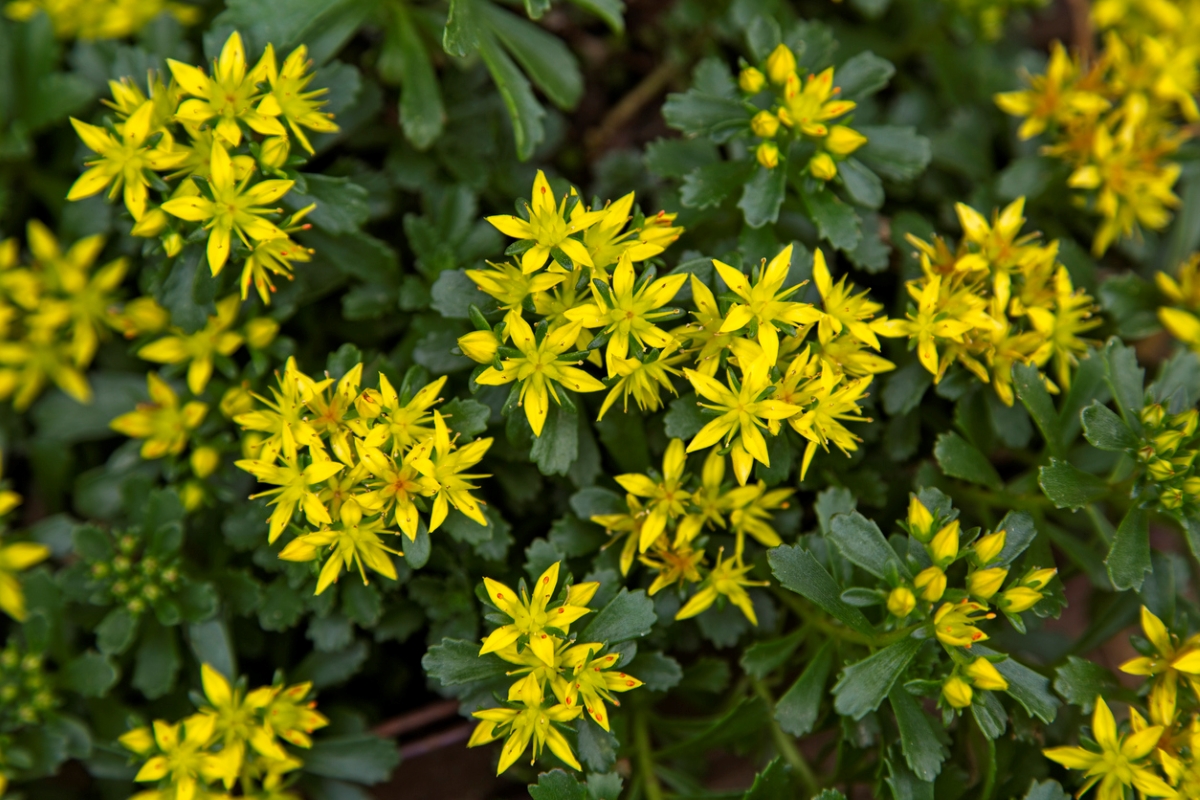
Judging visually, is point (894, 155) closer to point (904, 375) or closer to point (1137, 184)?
point (904, 375)

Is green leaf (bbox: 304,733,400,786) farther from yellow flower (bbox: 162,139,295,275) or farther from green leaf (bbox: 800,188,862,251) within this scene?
green leaf (bbox: 800,188,862,251)

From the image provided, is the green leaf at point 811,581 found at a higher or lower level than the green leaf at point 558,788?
higher

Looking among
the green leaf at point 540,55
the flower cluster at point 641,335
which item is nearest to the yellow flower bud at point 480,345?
the flower cluster at point 641,335

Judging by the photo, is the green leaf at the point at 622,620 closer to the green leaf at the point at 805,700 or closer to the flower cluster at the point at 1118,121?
the green leaf at the point at 805,700

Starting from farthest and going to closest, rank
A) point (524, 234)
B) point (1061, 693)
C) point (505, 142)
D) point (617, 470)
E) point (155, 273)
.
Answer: point (505, 142)
point (617, 470)
point (155, 273)
point (1061, 693)
point (524, 234)

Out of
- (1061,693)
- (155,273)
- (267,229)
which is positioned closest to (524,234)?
(267,229)

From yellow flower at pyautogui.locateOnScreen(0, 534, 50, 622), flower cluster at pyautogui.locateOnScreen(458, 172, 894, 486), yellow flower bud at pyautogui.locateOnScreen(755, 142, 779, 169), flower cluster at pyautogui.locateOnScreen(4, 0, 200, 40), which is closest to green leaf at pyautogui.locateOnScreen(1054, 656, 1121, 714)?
flower cluster at pyautogui.locateOnScreen(458, 172, 894, 486)

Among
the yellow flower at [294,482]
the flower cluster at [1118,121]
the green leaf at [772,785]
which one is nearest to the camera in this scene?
the yellow flower at [294,482]
